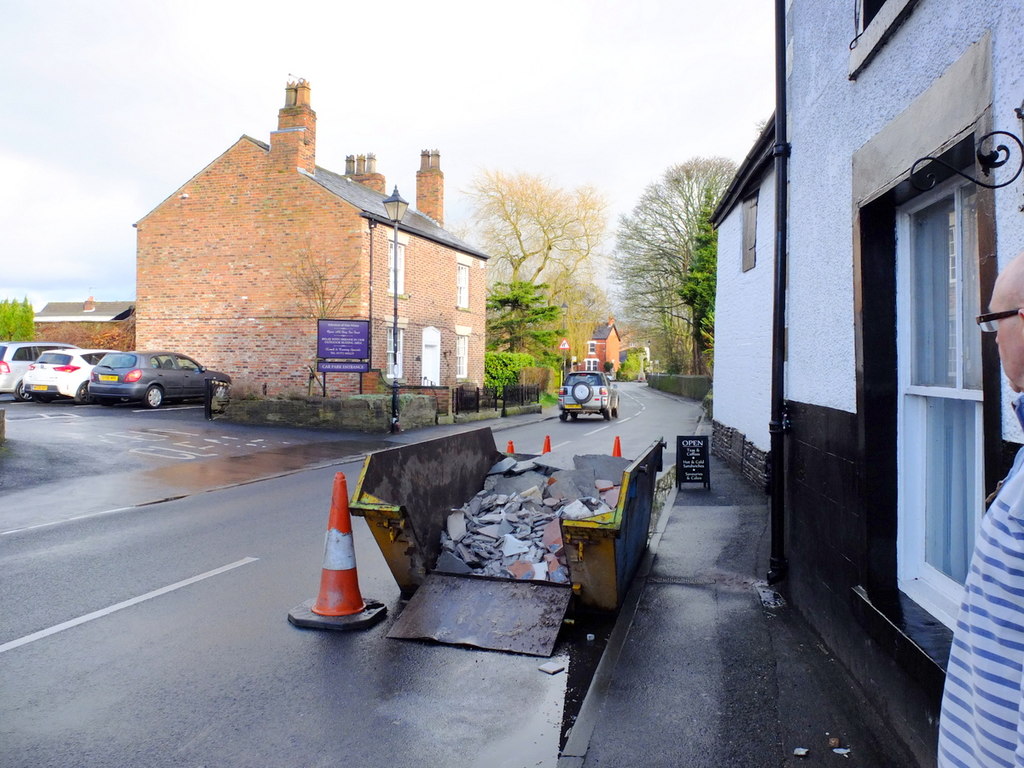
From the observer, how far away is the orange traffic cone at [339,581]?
5.22 m

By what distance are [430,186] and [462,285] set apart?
5.63m

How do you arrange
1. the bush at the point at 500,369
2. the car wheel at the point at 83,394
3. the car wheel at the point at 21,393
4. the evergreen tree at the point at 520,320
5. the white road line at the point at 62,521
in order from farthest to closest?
the evergreen tree at the point at 520,320 → the bush at the point at 500,369 → the car wheel at the point at 21,393 → the car wheel at the point at 83,394 → the white road line at the point at 62,521

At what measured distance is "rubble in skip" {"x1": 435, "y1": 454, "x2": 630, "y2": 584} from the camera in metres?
5.62

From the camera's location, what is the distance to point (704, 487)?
10.5 metres

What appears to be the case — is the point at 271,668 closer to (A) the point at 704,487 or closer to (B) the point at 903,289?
(B) the point at 903,289

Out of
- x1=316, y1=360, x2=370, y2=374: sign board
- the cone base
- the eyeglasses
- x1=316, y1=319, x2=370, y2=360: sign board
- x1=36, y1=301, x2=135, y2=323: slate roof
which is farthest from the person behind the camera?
x1=36, y1=301, x2=135, y2=323: slate roof

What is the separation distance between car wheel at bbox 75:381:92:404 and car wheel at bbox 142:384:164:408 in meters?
1.84

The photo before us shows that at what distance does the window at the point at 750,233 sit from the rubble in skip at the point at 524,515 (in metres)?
6.04

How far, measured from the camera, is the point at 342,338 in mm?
20953

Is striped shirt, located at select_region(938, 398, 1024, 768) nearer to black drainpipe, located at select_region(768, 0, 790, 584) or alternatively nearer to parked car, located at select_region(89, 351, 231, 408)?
black drainpipe, located at select_region(768, 0, 790, 584)

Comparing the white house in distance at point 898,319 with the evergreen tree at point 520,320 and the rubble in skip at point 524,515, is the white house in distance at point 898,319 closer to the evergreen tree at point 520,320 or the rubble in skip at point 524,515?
the rubble in skip at point 524,515

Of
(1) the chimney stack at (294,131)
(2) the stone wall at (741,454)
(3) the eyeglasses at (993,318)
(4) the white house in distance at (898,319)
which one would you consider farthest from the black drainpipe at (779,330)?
(1) the chimney stack at (294,131)

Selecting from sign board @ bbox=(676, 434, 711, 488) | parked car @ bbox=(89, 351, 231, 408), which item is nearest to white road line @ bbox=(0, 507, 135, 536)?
sign board @ bbox=(676, 434, 711, 488)

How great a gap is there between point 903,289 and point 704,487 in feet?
23.3
